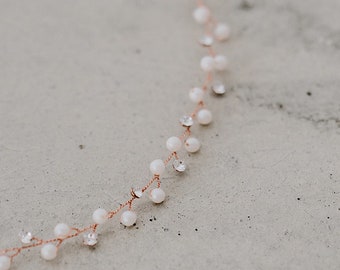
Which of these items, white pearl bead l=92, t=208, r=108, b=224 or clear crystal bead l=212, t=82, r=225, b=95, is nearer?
white pearl bead l=92, t=208, r=108, b=224

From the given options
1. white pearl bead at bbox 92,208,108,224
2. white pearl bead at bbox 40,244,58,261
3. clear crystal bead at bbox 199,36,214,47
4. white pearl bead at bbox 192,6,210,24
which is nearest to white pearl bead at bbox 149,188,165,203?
white pearl bead at bbox 92,208,108,224

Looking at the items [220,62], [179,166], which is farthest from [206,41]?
[179,166]

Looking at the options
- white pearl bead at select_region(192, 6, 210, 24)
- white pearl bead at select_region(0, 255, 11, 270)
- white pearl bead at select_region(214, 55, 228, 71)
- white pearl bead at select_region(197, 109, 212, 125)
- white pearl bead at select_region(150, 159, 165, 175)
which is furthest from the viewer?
white pearl bead at select_region(192, 6, 210, 24)

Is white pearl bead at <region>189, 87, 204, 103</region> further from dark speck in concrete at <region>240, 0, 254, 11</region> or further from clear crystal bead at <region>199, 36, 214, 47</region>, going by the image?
dark speck in concrete at <region>240, 0, 254, 11</region>

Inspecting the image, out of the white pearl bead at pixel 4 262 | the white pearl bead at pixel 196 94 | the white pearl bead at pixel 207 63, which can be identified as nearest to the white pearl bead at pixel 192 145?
the white pearl bead at pixel 196 94

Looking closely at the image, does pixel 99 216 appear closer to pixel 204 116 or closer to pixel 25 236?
pixel 25 236

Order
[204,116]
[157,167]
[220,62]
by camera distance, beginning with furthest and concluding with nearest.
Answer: [220,62] → [204,116] → [157,167]

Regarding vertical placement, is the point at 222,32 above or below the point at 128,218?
above

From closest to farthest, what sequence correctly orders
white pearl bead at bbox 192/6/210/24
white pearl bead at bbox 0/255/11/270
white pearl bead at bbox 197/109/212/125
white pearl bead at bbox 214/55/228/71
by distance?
white pearl bead at bbox 0/255/11/270
white pearl bead at bbox 197/109/212/125
white pearl bead at bbox 214/55/228/71
white pearl bead at bbox 192/6/210/24

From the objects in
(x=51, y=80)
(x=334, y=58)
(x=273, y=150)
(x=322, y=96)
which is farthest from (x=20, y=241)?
(x=334, y=58)
